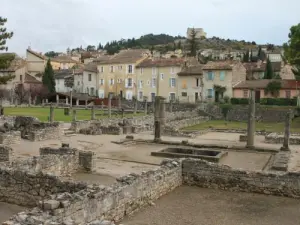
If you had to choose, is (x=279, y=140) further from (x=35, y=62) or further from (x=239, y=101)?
(x=35, y=62)

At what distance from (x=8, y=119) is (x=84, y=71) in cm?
5311

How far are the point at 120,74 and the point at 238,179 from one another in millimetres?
64800

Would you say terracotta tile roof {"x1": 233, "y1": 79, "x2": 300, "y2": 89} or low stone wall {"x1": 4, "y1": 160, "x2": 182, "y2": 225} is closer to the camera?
low stone wall {"x1": 4, "y1": 160, "x2": 182, "y2": 225}

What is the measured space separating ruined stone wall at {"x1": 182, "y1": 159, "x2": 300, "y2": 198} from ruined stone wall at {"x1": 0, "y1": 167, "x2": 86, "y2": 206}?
564 centimetres

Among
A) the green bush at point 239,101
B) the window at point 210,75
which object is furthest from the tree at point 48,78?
the green bush at point 239,101

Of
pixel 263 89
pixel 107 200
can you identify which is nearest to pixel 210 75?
pixel 263 89

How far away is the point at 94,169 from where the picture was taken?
1758 centimetres

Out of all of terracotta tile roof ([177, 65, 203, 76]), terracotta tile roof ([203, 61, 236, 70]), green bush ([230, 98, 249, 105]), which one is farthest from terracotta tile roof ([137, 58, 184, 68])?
green bush ([230, 98, 249, 105])

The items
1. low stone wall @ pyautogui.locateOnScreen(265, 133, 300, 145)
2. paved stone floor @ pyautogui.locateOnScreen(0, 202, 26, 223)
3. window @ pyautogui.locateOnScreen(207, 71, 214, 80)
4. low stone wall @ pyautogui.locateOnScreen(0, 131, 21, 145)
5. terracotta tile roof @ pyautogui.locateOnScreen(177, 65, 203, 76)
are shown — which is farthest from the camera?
terracotta tile roof @ pyautogui.locateOnScreen(177, 65, 203, 76)

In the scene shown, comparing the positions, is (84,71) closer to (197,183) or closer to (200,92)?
(200,92)

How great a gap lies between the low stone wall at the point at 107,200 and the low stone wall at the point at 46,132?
14948 mm

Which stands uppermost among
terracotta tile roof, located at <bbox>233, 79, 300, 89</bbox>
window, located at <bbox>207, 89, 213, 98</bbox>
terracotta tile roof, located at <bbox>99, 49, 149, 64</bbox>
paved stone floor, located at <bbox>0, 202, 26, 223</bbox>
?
terracotta tile roof, located at <bbox>99, 49, 149, 64</bbox>

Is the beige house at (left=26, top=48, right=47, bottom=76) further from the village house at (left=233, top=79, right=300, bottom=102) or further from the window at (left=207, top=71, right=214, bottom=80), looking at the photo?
the village house at (left=233, top=79, right=300, bottom=102)

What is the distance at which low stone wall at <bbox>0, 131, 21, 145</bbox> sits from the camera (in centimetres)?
2364
